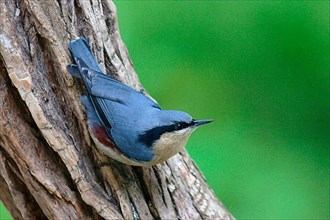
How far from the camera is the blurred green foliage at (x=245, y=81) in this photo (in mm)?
3326

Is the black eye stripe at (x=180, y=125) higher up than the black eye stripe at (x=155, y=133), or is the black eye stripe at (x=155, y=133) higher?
the black eye stripe at (x=180, y=125)

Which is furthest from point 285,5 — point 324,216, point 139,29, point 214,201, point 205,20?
point 214,201

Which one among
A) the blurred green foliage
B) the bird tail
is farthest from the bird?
the blurred green foliage

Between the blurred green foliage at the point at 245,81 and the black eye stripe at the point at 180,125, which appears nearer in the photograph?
the black eye stripe at the point at 180,125

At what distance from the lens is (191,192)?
2.42 metres

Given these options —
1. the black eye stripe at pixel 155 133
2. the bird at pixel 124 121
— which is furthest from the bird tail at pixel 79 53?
the black eye stripe at pixel 155 133

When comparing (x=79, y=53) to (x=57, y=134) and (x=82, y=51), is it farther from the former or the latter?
(x=57, y=134)

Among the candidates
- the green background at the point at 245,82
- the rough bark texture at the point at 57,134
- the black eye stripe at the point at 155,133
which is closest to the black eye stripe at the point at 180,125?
the black eye stripe at the point at 155,133

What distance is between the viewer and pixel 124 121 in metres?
2.22

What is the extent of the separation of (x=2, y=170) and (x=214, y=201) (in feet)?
2.17

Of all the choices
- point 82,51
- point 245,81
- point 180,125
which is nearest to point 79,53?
point 82,51

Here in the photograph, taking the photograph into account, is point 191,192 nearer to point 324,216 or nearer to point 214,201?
point 214,201

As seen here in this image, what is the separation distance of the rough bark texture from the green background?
0.94 m

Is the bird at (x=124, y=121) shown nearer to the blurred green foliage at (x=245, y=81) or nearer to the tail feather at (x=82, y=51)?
the tail feather at (x=82, y=51)
